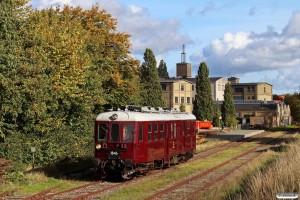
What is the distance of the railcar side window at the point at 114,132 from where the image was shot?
1928 centimetres

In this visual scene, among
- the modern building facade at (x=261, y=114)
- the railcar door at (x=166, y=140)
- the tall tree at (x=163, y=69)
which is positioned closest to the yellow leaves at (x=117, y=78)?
the railcar door at (x=166, y=140)

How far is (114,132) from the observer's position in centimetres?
1938

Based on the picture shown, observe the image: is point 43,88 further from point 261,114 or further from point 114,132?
point 261,114

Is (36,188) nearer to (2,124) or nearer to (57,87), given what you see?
(2,124)

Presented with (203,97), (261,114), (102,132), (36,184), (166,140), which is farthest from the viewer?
(261,114)

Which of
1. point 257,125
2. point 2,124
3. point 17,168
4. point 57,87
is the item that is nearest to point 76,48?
point 57,87

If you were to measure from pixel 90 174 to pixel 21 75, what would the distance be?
5386 millimetres

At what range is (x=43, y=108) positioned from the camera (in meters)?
21.6

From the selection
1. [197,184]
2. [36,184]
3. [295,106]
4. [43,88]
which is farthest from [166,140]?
[295,106]

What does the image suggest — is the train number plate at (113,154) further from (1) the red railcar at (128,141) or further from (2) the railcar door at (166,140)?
(2) the railcar door at (166,140)

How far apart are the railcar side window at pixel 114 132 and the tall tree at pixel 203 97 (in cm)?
5145

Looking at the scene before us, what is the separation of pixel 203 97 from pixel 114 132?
51.6 m

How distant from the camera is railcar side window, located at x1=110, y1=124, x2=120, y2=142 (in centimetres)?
1928

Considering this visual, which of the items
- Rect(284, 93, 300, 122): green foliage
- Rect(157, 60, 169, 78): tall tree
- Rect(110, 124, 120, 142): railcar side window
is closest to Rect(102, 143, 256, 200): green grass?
Rect(110, 124, 120, 142): railcar side window
